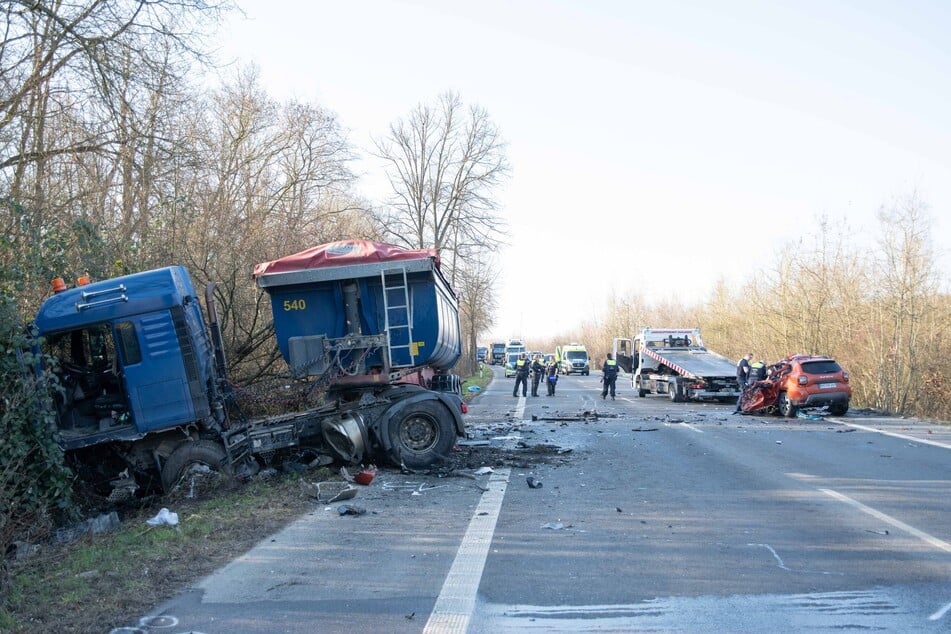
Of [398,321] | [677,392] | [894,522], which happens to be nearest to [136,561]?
[398,321]

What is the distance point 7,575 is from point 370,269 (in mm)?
6721

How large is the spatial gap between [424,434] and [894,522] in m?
6.37

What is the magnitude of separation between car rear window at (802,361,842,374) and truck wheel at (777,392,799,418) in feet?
3.16

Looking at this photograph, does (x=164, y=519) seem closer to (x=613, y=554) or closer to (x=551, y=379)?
(x=613, y=554)

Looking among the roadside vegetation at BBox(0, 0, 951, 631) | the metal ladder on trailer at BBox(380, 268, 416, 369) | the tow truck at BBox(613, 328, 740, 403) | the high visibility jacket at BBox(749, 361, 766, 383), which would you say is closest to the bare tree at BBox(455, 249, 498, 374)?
the roadside vegetation at BBox(0, 0, 951, 631)

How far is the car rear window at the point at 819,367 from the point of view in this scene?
21812 mm

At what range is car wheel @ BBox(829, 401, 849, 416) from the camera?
71.6ft

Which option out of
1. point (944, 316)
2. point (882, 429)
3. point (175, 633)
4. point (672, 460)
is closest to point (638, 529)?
point (175, 633)

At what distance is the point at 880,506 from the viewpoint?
29.5ft

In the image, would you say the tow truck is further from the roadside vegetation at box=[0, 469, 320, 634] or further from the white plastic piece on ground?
the white plastic piece on ground

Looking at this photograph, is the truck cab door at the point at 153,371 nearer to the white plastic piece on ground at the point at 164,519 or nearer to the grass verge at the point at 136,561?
the grass verge at the point at 136,561

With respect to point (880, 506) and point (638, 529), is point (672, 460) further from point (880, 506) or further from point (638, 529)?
point (638, 529)

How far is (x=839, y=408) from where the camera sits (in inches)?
864

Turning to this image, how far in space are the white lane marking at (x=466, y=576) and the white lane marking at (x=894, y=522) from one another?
3.84 metres
